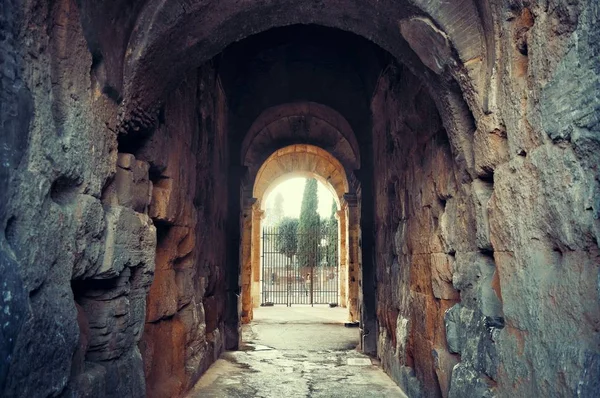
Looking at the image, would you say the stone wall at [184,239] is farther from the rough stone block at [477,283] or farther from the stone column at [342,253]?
the stone column at [342,253]

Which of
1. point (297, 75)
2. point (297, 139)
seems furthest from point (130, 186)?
point (297, 139)

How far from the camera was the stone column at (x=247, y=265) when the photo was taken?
10161mm

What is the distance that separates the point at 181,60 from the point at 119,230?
118 cm

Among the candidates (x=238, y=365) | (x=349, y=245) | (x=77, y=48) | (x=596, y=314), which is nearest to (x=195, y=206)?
(x=238, y=365)

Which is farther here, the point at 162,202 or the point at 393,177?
the point at 393,177

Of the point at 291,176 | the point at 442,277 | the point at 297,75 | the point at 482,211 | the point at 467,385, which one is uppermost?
the point at 297,75

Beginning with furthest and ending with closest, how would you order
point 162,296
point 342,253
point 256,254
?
point 256,254, point 342,253, point 162,296

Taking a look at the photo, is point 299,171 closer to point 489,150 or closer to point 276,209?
point 489,150

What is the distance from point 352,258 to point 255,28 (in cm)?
756

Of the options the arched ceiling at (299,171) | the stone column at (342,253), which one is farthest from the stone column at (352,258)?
the stone column at (342,253)

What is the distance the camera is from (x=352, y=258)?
34.6 ft

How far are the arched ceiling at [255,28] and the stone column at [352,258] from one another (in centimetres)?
617

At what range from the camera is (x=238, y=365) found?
596 cm

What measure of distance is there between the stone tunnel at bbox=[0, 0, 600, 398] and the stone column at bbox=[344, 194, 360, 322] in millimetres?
4372
